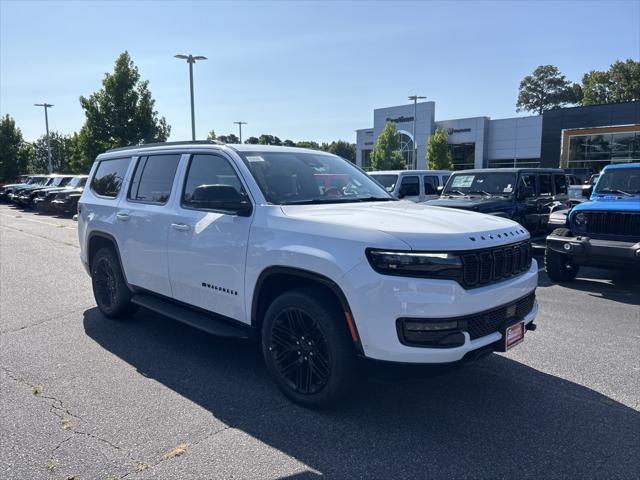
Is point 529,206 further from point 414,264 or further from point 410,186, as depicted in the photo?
point 414,264

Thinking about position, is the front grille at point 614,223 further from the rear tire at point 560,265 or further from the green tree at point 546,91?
the green tree at point 546,91

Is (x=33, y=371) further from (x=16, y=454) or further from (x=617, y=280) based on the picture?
(x=617, y=280)

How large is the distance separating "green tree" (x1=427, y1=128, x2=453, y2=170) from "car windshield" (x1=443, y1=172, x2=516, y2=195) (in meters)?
36.2

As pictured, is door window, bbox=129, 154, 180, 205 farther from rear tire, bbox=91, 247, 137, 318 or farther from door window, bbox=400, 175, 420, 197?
door window, bbox=400, 175, 420, 197

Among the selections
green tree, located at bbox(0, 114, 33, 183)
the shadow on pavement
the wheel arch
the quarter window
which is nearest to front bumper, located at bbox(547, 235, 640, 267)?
the shadow on pavement

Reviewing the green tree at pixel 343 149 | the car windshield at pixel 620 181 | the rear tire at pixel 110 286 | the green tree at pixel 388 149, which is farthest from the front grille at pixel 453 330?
the green tree at pixel 343 149

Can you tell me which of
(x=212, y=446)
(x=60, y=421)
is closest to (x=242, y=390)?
(x=212, y=446)

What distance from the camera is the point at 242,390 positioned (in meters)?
3.96

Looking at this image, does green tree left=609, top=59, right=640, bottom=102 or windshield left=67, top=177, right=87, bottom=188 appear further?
green tree left=609, top=59, right=640, bottom=102

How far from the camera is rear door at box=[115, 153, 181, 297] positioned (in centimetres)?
473

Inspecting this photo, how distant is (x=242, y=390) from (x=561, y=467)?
2291 millimetres

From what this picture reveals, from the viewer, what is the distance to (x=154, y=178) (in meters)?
5.06

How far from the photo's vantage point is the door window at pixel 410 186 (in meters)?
13.1

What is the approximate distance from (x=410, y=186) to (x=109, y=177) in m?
8.88
